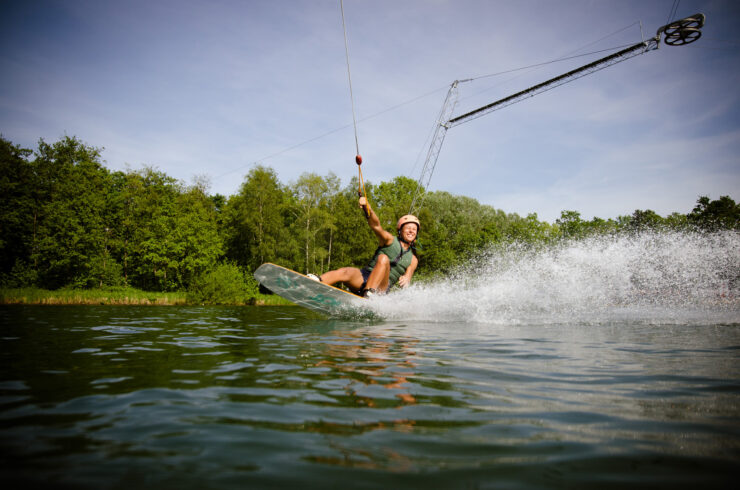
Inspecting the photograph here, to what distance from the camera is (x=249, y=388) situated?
2.95 meters

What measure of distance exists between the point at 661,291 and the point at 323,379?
48.8ft

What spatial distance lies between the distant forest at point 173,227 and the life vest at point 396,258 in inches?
844

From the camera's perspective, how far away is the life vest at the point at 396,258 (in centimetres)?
947

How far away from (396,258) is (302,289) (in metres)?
2.49

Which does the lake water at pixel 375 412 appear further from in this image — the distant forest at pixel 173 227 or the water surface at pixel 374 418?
the distant forest at pixel 173 227

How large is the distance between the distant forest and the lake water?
25.6 metres

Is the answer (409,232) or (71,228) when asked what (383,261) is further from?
(71,228)

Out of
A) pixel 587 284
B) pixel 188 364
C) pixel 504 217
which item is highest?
pixel 504 217

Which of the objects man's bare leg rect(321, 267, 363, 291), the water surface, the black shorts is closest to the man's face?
the black shorts

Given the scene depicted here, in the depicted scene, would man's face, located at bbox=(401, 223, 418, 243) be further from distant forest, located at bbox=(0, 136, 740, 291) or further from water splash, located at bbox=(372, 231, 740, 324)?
distant forest, located at bbox=(0, 136, 740, 291)

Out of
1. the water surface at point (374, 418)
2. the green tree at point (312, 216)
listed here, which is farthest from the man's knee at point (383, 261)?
the green tree at point (312, 216)

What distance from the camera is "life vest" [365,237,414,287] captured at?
31.1ft

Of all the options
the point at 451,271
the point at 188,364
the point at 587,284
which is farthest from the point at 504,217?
the point at 188,364

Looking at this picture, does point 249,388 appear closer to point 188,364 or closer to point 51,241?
point 188,364
